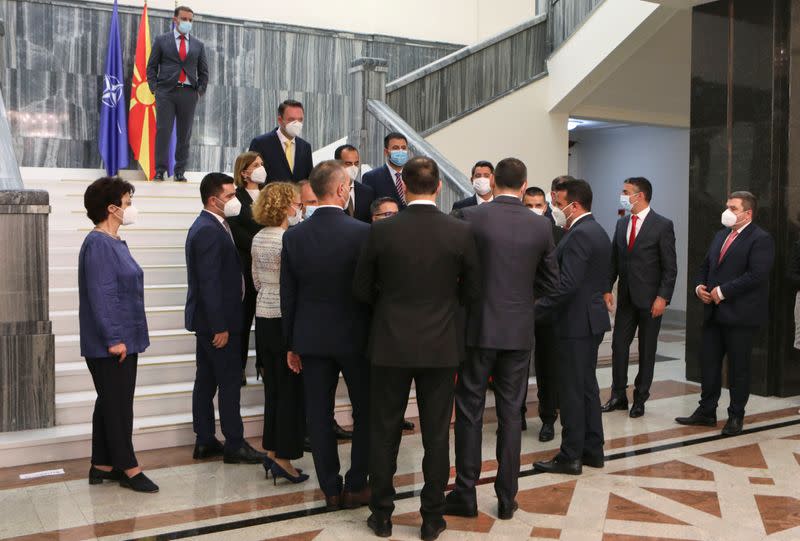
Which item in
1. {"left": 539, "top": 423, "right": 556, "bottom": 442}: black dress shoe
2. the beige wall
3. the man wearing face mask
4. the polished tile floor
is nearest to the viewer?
the polished tile floor

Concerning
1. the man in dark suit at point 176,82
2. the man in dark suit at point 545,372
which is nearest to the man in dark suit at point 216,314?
the man in dark suit at point 545,372

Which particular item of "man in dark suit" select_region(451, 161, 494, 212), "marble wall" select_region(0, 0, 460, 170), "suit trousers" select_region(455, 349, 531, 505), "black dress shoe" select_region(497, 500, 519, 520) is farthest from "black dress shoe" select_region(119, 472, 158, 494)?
"marble wall" select_region(0, 0, 460, 170)

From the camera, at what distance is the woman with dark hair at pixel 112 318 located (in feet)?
13.5

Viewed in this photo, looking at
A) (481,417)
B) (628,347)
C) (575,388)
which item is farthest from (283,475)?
(628,347)

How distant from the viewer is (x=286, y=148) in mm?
6180

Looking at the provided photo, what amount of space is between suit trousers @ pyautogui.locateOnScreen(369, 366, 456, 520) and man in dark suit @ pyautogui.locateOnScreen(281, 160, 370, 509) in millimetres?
235

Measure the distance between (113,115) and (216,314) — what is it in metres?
4.92

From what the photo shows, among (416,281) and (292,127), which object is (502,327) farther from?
(292,127)

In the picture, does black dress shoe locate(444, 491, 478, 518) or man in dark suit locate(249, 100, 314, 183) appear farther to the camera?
man in dark suit locate(249, 100, 314, 183)

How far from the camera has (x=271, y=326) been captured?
175 inches

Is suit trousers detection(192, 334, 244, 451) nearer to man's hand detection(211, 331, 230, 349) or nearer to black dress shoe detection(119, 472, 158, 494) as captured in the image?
man's hand detection(211, 331, 230, 349)

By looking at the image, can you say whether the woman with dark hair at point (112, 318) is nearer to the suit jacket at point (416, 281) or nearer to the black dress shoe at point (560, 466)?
the suit jacket at point (416, 281)

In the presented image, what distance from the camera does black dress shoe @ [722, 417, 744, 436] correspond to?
5.50m

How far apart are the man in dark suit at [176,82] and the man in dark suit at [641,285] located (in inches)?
165
